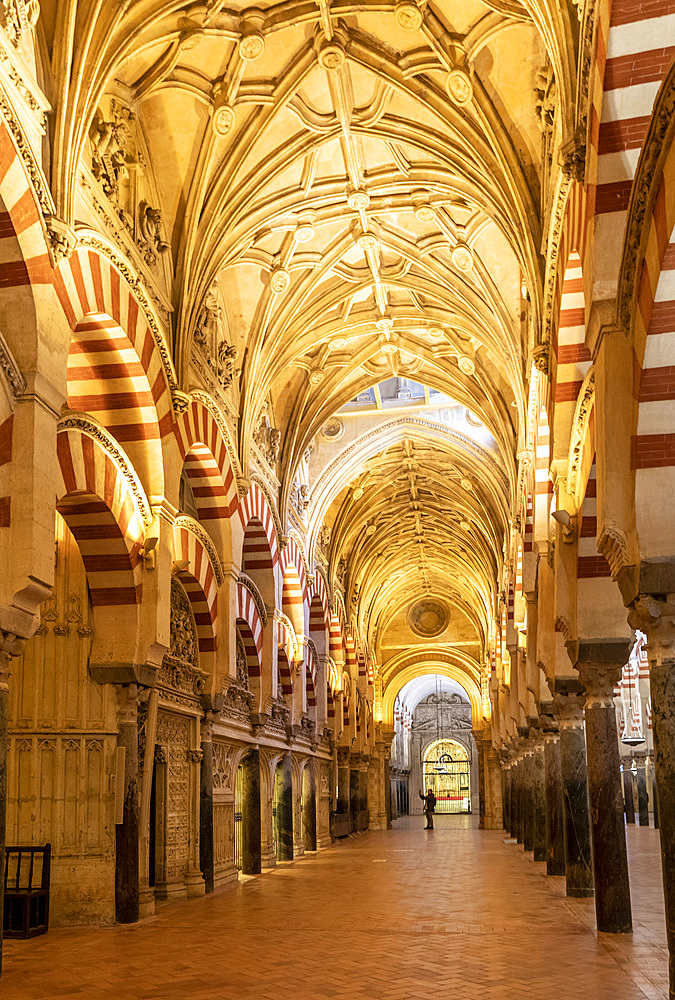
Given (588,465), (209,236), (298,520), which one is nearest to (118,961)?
(588,465)

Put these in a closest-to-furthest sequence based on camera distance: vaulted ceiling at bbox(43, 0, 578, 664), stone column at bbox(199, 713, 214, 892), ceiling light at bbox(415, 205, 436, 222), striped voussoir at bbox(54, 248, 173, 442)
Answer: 1. striped voussoir at bbox(54, 248, 173, 442)
2. vaulted ceiling at bbox(43, 0, 578, 664)
3. stone column at bbox(199, 713, 214, 892)
4. ceiling light at bbox(415, 205, 436, 222)

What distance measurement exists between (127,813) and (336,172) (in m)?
7.97

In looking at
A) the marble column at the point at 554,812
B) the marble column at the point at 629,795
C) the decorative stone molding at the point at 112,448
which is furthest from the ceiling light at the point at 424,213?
the marble column at the point at 629,795

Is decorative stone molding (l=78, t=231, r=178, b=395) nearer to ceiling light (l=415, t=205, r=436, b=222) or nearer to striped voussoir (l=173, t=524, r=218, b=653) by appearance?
striped voussoir (l=173, t=524, r=218, b=653)

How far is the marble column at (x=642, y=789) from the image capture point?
1013 inches

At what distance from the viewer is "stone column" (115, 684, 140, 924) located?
888 cm

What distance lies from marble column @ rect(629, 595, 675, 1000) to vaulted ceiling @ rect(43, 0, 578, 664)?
3577 mm

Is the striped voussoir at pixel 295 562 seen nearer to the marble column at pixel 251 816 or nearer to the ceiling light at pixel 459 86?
the marble column at pixel 251 816

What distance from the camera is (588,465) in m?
7.88

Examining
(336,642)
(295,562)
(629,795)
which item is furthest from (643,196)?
(629,795)

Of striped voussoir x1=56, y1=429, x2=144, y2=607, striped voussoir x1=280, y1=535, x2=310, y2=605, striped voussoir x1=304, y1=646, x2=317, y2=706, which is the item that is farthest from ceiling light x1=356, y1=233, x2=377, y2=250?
striped voussoir x1=304, y1=646, x2=317, y2=706

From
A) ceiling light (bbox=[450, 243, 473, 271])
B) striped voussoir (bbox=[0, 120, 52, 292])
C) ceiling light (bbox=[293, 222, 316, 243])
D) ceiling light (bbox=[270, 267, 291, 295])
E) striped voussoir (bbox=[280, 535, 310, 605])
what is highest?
ceiling light (bbox=[293, 222, 316, 243])

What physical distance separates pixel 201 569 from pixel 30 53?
635 centimetres

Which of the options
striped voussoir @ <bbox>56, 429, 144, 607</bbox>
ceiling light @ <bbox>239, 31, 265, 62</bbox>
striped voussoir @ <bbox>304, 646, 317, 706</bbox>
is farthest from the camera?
striped voussoir @ <bbox>304, 646, 317, 706</bbox>
